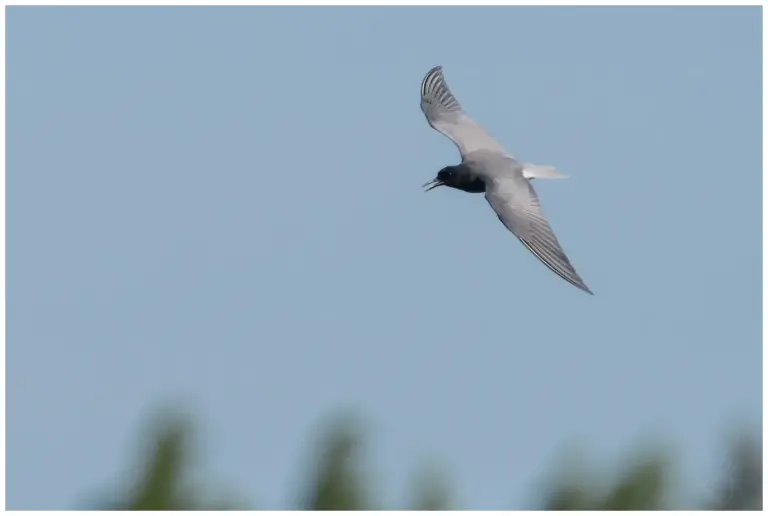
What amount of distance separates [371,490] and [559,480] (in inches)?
50.8

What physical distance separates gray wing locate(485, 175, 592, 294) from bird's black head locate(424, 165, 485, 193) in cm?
51

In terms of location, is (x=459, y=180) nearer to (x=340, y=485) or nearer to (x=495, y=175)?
(x=495, y=175)

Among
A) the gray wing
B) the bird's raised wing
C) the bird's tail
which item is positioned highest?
the bird's raised wing

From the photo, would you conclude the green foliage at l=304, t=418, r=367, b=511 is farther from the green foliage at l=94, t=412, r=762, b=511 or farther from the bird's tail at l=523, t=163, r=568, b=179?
A: the bird's tail at l=523, t=163, r=568, b=179

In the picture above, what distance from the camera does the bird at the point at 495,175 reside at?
17130 millimetres

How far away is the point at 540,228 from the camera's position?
57.5 feet

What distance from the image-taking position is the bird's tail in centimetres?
1859

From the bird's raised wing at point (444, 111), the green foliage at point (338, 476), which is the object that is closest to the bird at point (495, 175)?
the bird's raised wing at point (444, 111)

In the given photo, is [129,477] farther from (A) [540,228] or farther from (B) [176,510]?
(A) [540,228]

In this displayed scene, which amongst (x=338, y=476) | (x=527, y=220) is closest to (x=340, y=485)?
(x=338, y=476)

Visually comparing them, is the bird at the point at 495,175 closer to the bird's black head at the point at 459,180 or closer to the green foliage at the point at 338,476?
the bird's black head at the point at 459,180

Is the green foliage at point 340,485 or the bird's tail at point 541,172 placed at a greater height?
the bird's tail at point 541,172

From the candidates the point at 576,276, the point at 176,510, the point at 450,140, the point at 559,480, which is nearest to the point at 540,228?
the point at 576,276

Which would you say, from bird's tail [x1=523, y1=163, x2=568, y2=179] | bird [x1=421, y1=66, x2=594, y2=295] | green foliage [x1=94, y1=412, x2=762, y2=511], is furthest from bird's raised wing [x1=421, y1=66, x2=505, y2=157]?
green foliage [x1=94, y1=412, x2=762, y2=511]
